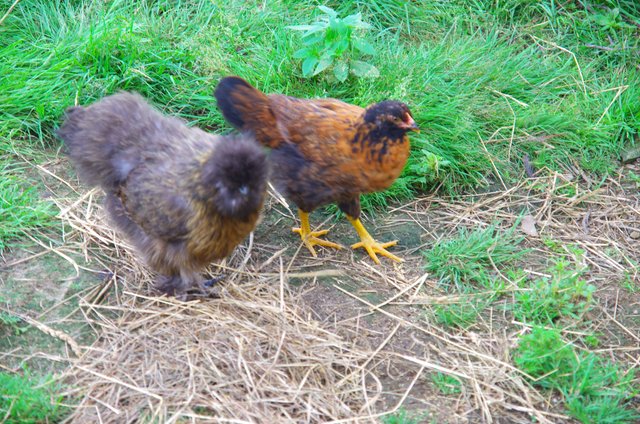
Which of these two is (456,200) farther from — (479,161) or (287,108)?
(287,108)

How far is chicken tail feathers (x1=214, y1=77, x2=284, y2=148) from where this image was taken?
14.9ft

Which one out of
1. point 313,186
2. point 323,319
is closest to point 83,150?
point 313,186

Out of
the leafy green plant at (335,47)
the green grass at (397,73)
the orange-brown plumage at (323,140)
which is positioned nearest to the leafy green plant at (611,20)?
the green grass at (397,73)

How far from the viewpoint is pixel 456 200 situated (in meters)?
5.26

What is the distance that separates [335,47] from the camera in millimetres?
5285

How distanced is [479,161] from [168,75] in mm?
2485

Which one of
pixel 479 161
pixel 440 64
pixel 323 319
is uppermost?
pixel 440 64

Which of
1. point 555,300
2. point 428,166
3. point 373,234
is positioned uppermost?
point 428,166

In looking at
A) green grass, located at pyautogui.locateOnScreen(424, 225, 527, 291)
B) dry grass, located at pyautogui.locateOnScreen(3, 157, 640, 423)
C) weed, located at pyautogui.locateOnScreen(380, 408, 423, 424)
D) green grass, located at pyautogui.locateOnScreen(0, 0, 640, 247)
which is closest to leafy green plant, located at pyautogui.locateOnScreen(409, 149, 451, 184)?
green grass, located at pyautogui.locateOnScreen(0, 0, 640, 247)

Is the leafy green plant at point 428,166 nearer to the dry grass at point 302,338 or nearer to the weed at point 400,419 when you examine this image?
the dry grass at point 302,338

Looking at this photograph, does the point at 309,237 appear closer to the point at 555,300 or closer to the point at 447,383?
the point at 447,383

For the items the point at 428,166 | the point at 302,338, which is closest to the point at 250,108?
the point at 428,166

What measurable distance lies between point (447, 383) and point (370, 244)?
1.25m

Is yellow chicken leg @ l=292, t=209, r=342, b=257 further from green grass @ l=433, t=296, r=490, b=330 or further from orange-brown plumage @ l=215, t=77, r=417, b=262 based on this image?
green grass @ l=433, t=296, r=490, b=330
